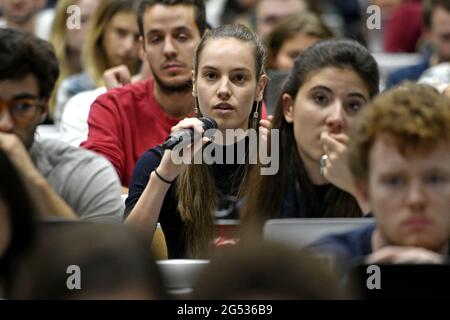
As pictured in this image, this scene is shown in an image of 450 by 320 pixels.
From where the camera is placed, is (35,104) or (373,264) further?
(35,104)

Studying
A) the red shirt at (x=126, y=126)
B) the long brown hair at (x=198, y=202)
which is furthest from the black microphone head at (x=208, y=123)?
the red shirt at (x=126, y=126)

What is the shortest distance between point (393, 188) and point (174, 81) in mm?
1681

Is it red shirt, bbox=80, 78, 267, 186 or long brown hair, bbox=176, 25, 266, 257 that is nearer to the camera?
long brown hair, bbox=176, 25, 266, 257

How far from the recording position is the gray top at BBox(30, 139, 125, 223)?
2.74 meters

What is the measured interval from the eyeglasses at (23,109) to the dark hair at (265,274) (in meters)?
1.36

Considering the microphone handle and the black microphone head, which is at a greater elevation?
the black microphone head

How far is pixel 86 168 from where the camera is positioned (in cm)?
278

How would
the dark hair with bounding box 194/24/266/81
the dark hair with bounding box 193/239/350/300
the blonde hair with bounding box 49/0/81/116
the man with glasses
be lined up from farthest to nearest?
the blonde hair with bounding box 49/0/81/116, the dark hair with bounding box 194/24/266/81, the man with glasses, the dark hair with bounding box 193/239/350/300

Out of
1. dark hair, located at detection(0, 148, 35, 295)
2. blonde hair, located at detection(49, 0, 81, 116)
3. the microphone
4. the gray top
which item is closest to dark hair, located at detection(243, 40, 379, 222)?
the microphone

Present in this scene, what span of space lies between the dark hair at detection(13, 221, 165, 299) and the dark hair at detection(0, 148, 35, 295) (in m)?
0.09

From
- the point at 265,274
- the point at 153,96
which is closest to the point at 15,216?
the point at 265,274

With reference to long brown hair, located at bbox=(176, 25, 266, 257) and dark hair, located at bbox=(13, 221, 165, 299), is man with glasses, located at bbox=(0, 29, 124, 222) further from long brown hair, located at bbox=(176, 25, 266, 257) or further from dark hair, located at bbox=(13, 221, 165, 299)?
dark hair, located at bbox=(13, 221, 165, 299)

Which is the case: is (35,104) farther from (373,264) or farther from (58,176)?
(373,264)
